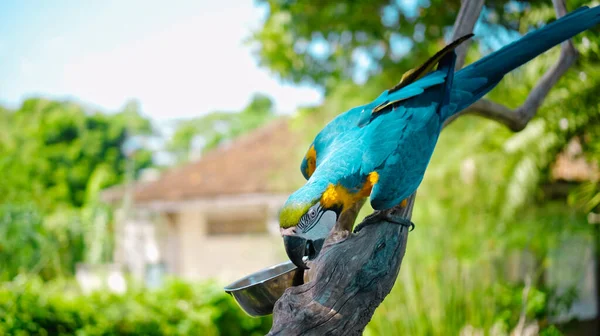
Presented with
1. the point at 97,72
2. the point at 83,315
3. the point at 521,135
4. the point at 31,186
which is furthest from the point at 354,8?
the point at 97,72

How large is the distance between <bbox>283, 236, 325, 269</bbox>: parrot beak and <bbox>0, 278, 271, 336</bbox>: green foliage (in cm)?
239

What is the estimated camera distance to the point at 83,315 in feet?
12.2

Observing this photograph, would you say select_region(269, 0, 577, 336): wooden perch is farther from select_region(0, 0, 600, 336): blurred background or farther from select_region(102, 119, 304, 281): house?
select_region(102, 119, 304, 281): house

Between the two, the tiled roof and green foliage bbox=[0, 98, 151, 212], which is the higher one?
green foliage bbox=[0, 98, 151, 212]

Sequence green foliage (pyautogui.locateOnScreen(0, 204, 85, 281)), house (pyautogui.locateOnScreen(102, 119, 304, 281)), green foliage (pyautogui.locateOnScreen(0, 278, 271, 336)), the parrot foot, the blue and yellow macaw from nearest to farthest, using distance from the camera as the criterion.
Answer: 1. the blue and yellow macaw
2. the parrot foot
3. green foliage (pyautogui.locateOnScreen(0, 278, 271, 336))
4. green foliage (pyautogui.locateOnScreen(0, 204, 85, 281))
5. house (pyautogui.locateOnScreen(102, 119, 304, 281))

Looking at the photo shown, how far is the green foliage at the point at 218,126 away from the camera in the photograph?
93.8ft

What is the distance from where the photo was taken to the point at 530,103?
226cm

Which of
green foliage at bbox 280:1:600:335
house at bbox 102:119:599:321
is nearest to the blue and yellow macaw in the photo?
green foliage at bbox 280:1:600:335

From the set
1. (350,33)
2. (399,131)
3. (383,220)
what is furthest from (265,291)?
(350,33)

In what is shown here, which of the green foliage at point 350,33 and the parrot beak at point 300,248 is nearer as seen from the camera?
the parrot beak at point 300,248

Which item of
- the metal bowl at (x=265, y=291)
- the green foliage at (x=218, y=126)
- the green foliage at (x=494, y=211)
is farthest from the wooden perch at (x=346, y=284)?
the green foliage at (x=218, y=126)

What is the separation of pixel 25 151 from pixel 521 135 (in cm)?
1523

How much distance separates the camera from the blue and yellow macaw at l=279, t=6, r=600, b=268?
1.55 m

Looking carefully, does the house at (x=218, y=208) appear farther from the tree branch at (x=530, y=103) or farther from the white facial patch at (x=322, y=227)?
the white facial patch at (x=322, y=227)
